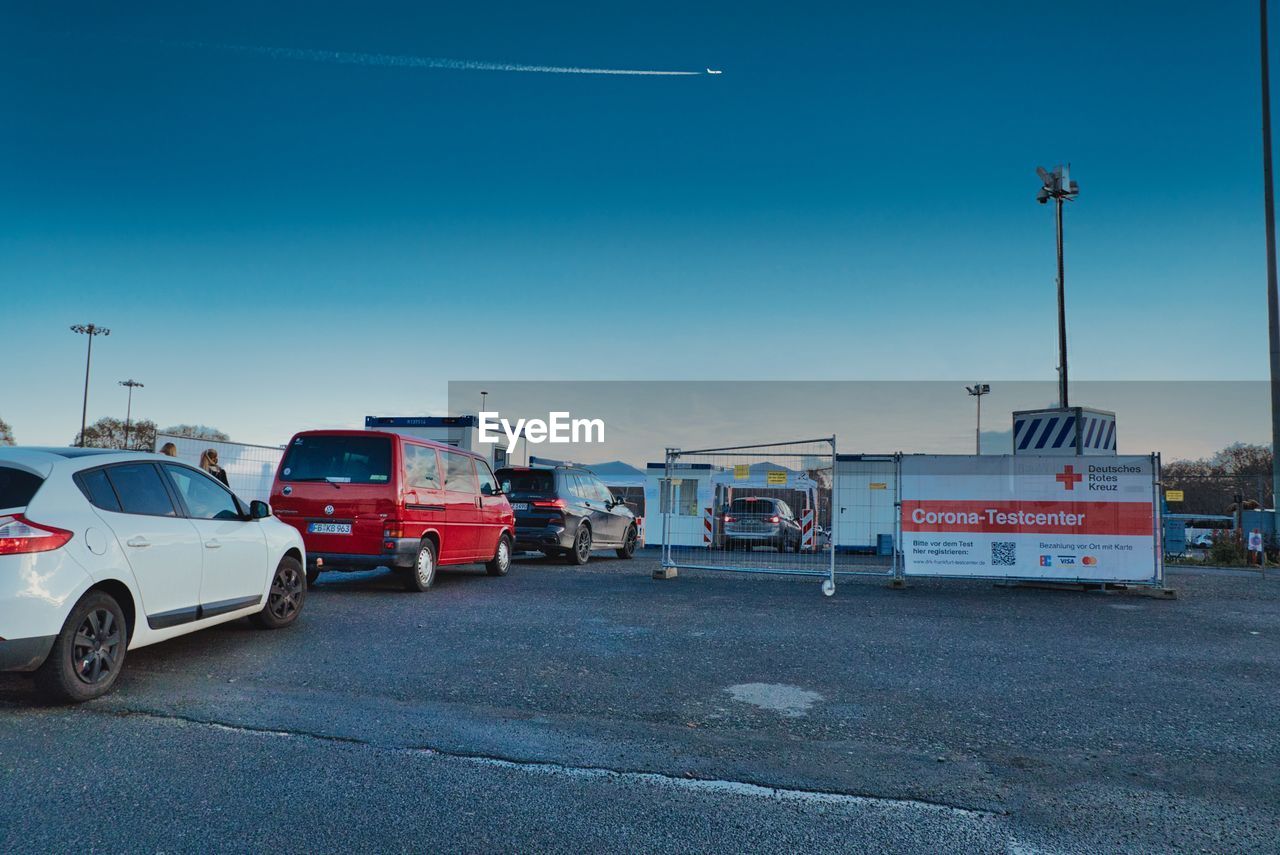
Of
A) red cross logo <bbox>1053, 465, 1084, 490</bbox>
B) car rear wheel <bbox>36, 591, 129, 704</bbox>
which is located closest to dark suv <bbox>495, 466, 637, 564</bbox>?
red cross logo <bbox>1053, 465, 1084, 490</bbox>

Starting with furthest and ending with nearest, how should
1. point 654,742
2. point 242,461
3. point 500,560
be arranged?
1. point 242,461
2. point 500,560
3. point 654,742

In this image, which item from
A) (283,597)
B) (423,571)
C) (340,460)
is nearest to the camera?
(283,597)

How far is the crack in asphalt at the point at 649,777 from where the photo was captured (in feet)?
12.2

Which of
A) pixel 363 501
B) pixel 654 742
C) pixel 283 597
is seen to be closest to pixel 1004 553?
pixel 363 501

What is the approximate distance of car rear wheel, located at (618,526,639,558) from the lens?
1834 centimetres

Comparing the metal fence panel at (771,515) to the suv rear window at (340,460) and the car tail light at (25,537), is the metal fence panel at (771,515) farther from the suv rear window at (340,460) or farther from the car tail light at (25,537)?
the car tail light at (25,537)

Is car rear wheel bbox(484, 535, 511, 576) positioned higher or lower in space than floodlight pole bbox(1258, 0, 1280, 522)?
lower

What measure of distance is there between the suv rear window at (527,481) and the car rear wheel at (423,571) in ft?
14.9

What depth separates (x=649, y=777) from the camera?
3990 millimetres

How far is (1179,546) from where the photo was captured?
899 inches

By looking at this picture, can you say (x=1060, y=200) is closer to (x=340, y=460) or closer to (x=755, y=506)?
(x=755, y=506)

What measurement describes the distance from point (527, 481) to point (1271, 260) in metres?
17.5

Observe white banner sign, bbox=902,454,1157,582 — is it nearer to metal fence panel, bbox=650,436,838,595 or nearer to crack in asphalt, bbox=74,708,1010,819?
metal fence panel, bbox=650,436,838,595

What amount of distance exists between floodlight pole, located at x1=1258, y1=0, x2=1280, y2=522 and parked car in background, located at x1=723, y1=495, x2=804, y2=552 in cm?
1243
